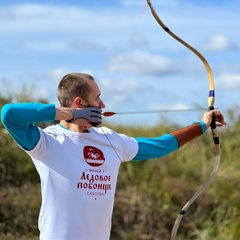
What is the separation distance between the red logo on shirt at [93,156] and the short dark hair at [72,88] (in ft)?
0.98

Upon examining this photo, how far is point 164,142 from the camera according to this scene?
16.3ft

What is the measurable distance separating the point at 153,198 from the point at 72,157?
5861mm

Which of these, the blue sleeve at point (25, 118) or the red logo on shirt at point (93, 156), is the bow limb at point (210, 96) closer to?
the red logo on shirt at point (93, 156)

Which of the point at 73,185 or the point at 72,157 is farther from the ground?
the point at 72,157

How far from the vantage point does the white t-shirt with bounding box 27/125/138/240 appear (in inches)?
166

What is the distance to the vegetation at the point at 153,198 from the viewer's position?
9.27 metres

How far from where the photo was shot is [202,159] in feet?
36.4

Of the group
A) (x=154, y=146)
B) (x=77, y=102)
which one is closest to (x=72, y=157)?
(x=77, y=102)

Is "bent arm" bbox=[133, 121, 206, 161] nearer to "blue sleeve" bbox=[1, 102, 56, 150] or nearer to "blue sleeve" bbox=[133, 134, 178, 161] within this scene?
"blue sleeve" bbox=[133, 134, 178, 161]

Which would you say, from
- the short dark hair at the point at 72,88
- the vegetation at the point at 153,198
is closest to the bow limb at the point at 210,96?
the short dark hair at the point at 72,88

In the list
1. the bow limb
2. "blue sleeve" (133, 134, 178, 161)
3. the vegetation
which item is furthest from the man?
the vegetation

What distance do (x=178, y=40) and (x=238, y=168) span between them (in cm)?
546

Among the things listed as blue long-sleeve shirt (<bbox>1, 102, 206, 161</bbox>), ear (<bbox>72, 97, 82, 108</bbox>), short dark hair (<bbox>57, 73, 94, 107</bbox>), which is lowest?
blue long-sleeve shirt (<bbox>1, 102, 206, 161</bbox>)

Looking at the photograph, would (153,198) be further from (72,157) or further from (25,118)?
(25,118)
